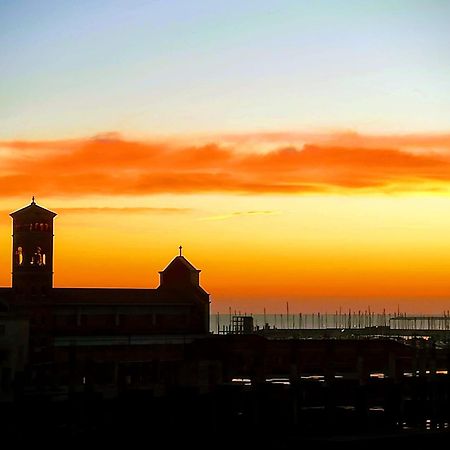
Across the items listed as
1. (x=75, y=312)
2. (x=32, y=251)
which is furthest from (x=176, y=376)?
(x=32, y=251)

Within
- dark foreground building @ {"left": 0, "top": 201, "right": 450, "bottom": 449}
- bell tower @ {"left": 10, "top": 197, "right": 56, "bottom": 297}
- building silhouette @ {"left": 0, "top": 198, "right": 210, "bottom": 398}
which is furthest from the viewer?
bell tower @ {"left": 10, "top": 197, "right": 56, "bottom": 297}

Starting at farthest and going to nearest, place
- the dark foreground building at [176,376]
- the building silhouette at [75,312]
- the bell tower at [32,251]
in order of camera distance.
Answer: the bell tower at [32,251]
the building silhouette at [75,312]
the dark foreground building at [176,376]

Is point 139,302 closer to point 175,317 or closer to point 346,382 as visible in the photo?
point 175,317

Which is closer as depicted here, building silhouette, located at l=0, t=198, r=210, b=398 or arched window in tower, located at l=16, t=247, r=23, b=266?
building silhouette, located at l=0, t=198, r=210, b=398

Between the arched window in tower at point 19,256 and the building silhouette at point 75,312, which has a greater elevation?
the arched window in tower at point 19,256

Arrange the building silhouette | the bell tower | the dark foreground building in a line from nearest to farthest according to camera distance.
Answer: the dark foreground building
the building silhouette
the bell tower

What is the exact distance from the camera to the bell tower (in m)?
80.4

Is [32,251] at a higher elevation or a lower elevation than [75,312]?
higher

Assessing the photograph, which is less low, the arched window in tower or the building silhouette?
the arched window in tower

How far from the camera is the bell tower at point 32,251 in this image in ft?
264

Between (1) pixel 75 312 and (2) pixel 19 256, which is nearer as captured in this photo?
(1) pixel 75 312

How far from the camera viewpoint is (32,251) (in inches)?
3187

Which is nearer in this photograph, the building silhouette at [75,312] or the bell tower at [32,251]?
the building silhouette at [75,312]

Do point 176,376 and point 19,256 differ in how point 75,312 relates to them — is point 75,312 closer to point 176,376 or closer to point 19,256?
point 19,256
